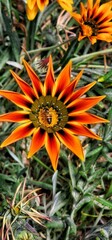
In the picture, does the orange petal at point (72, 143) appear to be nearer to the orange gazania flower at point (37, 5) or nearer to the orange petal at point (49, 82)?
the orange petal at point (49, 82)

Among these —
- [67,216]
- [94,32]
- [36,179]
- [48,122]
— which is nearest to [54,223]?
[67,216]

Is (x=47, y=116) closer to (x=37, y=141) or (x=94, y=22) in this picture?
(x=37, y=141)

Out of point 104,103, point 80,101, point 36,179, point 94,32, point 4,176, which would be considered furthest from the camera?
point 104,103

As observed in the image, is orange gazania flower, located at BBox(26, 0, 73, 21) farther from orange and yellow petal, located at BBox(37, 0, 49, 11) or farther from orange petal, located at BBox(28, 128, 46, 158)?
orange petal, located at BBox(28, 128, 46, 158)

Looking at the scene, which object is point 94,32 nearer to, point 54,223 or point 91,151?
point 91,151

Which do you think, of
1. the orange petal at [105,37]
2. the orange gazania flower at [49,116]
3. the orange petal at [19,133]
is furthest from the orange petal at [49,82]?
the orange petal at [105,37]

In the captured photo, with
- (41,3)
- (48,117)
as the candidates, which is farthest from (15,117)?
(41,3)
